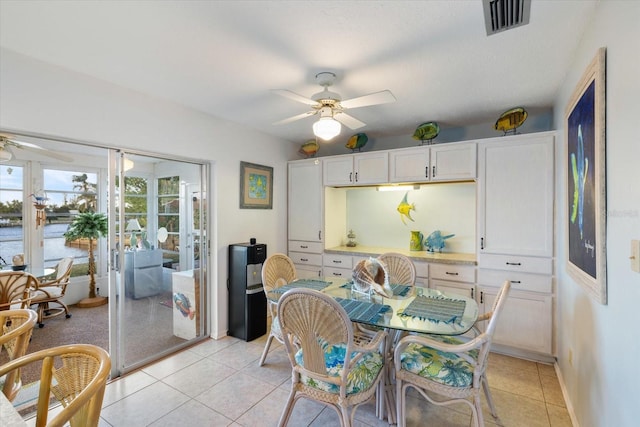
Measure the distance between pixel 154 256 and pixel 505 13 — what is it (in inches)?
134

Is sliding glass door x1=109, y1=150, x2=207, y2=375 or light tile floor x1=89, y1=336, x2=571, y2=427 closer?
light tile floor x1=89, y1=336, x2=571, y2=427

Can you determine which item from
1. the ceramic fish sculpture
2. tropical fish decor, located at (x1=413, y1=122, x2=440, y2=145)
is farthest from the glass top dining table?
tropical fish decor, located at (x1=413, y1=122, x2=440, y2=145)

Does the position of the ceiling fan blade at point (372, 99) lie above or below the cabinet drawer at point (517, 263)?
above

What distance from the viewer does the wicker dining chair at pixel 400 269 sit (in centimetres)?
290

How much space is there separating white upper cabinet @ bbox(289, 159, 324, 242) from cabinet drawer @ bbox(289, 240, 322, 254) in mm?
55

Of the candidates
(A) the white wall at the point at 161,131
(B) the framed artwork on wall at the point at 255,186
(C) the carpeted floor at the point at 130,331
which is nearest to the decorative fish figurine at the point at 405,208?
(A) the white wall at the point at 161,131

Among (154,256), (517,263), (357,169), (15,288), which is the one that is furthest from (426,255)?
(15,288)

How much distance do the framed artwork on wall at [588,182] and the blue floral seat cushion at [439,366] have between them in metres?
0.80

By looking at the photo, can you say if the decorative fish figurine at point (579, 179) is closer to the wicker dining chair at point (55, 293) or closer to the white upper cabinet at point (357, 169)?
the white upper cabinet at point (357, 169)

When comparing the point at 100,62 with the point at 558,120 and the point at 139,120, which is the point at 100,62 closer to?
the point at 139,120

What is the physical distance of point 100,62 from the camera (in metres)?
2.09

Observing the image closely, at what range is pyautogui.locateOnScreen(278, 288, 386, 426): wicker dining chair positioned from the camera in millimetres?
1556

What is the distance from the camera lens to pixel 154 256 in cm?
304

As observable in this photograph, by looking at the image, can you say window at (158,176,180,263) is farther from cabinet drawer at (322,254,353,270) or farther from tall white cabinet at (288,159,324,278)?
cabinet drawer at (322,254,353,270)
